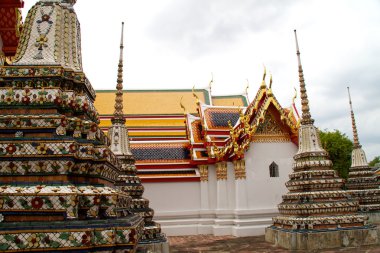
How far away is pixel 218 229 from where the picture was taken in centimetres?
1234

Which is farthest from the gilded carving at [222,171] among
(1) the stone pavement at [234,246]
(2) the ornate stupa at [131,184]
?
(2) the ornate stupa at [131,184]

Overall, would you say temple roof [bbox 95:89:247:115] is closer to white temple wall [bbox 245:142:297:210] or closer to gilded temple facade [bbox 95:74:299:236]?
gilded temple facade [bbox 95:74:299:236]

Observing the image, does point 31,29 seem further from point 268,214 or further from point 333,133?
point 333,133

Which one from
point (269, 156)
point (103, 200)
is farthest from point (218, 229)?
point (103, 200)

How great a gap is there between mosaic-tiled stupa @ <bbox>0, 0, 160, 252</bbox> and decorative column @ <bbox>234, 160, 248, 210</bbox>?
28.5 feet

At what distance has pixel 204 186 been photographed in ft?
44.2

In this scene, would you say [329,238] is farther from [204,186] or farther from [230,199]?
[204,186]

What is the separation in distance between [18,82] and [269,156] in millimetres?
10413

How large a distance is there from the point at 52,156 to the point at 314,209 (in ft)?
23.3

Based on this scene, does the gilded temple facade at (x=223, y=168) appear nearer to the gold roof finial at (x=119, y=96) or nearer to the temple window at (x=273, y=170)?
the temple window at (x=273, y=170)

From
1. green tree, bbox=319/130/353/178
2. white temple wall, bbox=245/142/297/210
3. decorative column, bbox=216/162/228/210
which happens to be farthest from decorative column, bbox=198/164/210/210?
green tree, bbox=319/130/353/178

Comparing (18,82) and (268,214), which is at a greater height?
(18,82)

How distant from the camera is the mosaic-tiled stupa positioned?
2.90 m

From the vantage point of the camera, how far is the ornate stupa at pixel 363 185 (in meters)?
14.7
